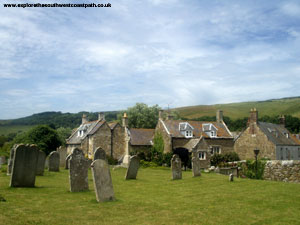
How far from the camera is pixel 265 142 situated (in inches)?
1849

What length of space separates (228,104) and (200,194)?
17311 centimetres

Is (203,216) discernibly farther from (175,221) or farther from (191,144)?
(191,144)

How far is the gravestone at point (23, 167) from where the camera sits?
16.5 m

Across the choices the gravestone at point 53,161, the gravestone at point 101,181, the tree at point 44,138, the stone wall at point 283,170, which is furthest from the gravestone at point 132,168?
the tree at point 44,138

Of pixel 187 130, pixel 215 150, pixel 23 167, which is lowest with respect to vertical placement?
pixel 215 150

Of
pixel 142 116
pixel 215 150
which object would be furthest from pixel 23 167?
pixel 142 116

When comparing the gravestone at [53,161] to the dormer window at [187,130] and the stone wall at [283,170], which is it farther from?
the dormer window at [187,130]

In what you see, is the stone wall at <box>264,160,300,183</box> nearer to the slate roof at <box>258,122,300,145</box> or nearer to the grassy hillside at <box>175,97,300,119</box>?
the slate roof at <box>258,122,300,145</box>

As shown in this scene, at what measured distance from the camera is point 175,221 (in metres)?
10.1

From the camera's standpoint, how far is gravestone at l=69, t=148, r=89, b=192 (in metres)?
15.9

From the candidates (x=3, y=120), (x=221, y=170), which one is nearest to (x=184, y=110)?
(x=3, y=120)

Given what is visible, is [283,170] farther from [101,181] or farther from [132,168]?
[101,181]

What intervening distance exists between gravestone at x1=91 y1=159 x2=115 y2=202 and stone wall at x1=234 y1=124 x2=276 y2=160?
3859cm

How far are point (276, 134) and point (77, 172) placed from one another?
41797 mm
